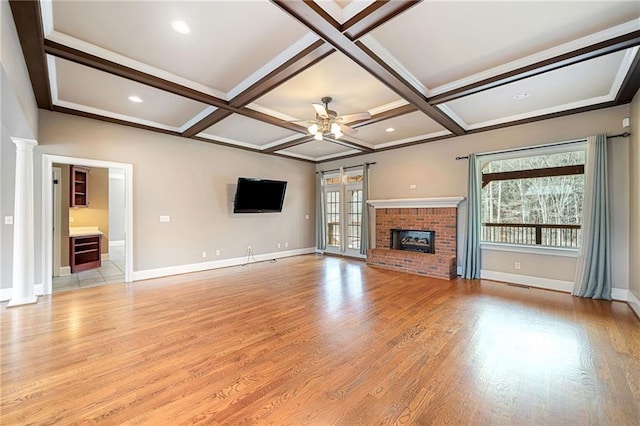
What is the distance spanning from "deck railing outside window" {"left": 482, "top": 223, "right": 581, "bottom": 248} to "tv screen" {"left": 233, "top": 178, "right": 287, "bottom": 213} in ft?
15.6

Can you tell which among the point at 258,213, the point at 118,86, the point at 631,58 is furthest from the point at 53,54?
the point at 631,58

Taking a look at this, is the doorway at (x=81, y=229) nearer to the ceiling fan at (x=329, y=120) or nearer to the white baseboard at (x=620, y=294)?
the ceiling fan at (x=329, y=120)

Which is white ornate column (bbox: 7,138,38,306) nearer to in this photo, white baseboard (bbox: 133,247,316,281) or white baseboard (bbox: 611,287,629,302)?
white baseboard (bbox: 133,247,316,281)

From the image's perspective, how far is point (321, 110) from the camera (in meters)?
3.84

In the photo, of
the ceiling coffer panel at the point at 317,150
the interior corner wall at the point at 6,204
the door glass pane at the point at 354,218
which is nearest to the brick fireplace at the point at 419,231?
the door glass pane at the point at 354,218

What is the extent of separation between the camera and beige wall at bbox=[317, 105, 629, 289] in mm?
4008

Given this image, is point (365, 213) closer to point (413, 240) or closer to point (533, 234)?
point (413, 240)

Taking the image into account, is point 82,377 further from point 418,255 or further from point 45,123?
point 418,255

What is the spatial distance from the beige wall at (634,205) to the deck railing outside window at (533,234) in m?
0.69

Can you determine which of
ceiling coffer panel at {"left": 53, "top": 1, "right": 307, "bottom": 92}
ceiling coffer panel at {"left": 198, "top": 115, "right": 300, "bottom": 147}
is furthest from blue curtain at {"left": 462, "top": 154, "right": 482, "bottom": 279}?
ceiling coffer panel at {"left": 53, "top": 1, "right": 307, "bottom": 92}

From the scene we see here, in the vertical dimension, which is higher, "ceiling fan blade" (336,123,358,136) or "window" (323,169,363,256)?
"ceiling fan blade" (336,123,358,136)

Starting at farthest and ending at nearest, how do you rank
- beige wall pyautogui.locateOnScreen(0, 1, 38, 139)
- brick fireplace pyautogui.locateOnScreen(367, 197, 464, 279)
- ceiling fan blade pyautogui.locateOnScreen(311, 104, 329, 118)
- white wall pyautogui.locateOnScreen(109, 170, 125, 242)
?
white wall pyautogui.locateOnScreen(109, 170, 125, 242)
brick fireplace pyautogui.locateOnScreen(367, 197, 464, 279)
ceiling fan blade pyautogui.locateOnScreen(311, 104, 329, 118)
beige wall pyautogui.locateOnScreen(0, 1, 38, 139)

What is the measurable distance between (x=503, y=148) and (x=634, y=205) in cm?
193

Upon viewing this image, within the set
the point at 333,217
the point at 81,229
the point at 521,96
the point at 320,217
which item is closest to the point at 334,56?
the point at 521,96
